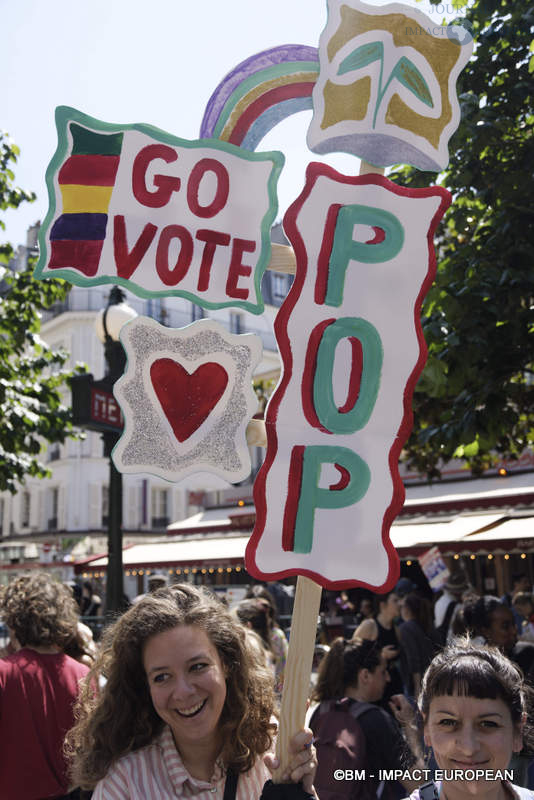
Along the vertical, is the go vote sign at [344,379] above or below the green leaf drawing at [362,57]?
below

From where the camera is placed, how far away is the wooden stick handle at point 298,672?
6.15ft

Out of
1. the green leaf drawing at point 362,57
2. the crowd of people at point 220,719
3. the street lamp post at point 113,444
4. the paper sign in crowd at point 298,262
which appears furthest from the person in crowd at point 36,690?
the green leaf drawing at point 362,57

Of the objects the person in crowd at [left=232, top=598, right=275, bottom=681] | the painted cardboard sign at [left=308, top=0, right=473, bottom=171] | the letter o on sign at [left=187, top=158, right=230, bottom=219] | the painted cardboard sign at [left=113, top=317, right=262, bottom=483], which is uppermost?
the painted cardboard sign at [left=308, top=0, right=473, bottom=171]

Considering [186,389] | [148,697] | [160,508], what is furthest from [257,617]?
[160,508]

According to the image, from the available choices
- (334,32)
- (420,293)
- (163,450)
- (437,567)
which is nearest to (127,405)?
(163,450)

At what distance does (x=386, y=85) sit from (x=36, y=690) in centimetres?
256

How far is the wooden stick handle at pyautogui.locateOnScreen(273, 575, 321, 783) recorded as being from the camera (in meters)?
1.88

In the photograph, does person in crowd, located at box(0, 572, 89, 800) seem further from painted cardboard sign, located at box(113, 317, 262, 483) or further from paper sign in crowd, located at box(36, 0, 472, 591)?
paper sign in crowd, located at box(36, 0, 472, 591)

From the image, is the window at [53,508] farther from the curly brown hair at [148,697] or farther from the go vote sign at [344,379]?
the go vote sign at [344,379]

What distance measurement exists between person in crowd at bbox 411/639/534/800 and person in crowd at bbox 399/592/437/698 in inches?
152

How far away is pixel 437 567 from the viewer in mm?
9570

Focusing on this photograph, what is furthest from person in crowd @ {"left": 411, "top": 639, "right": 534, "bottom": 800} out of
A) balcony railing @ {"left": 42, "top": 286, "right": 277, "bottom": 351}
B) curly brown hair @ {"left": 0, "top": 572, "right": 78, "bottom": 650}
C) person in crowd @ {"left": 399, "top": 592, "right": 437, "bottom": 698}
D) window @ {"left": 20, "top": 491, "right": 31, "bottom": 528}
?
window @ {"left": 20, "top": 491, "right": 31, "bottom": 528}

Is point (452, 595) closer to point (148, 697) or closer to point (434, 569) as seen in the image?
point (434, 569)

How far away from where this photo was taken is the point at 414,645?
6133 millimetres
